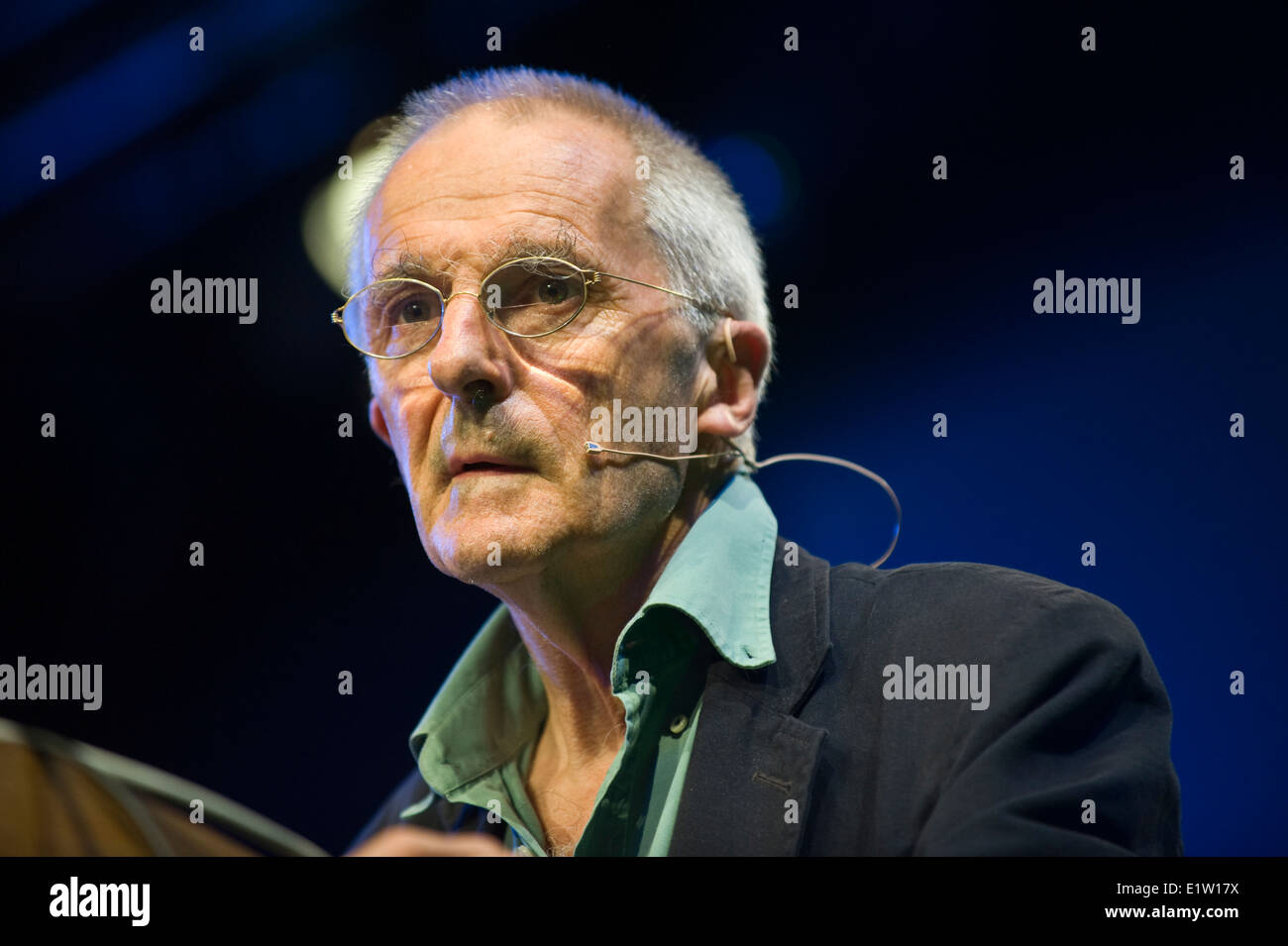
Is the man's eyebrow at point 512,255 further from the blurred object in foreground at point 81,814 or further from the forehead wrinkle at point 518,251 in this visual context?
the blurred object in foreground at point 81,814

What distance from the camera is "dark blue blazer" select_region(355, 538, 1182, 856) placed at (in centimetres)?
136

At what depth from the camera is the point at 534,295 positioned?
1.87m

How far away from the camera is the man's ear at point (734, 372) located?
2.04 meters

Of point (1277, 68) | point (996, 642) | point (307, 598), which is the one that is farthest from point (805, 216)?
point (307, 598)

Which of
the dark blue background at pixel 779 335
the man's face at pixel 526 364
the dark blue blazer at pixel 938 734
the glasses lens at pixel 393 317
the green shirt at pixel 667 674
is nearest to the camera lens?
the dark blue blazer at pixel 938 734

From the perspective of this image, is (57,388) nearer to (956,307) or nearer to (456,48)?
(456,48)

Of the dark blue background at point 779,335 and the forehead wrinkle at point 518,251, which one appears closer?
the forehead wrinkle at point 518,251

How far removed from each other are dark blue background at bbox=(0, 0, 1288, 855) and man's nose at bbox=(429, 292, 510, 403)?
61cm

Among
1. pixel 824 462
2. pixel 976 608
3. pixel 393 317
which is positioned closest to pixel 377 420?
pixel 393 317

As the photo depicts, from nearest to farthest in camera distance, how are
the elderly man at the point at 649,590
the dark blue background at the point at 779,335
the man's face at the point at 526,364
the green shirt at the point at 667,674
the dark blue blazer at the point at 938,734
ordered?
the dark blue blazer at the point at 938,734 → the elderly man at the point at 649,590 → the green shirt at the point at 667,674 → the man's face at the point at 526,364 → the dark blue background at the point at 779,335

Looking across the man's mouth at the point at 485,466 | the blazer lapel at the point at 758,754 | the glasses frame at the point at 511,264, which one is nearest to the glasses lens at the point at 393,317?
the glasses frame at the point at 511,264

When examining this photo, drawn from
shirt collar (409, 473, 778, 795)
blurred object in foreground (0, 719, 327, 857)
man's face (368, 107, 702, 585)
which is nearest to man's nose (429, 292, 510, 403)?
man's face (368, 107, 702, 585)

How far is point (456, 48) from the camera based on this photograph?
87.7 inches

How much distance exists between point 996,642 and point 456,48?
162 cm
